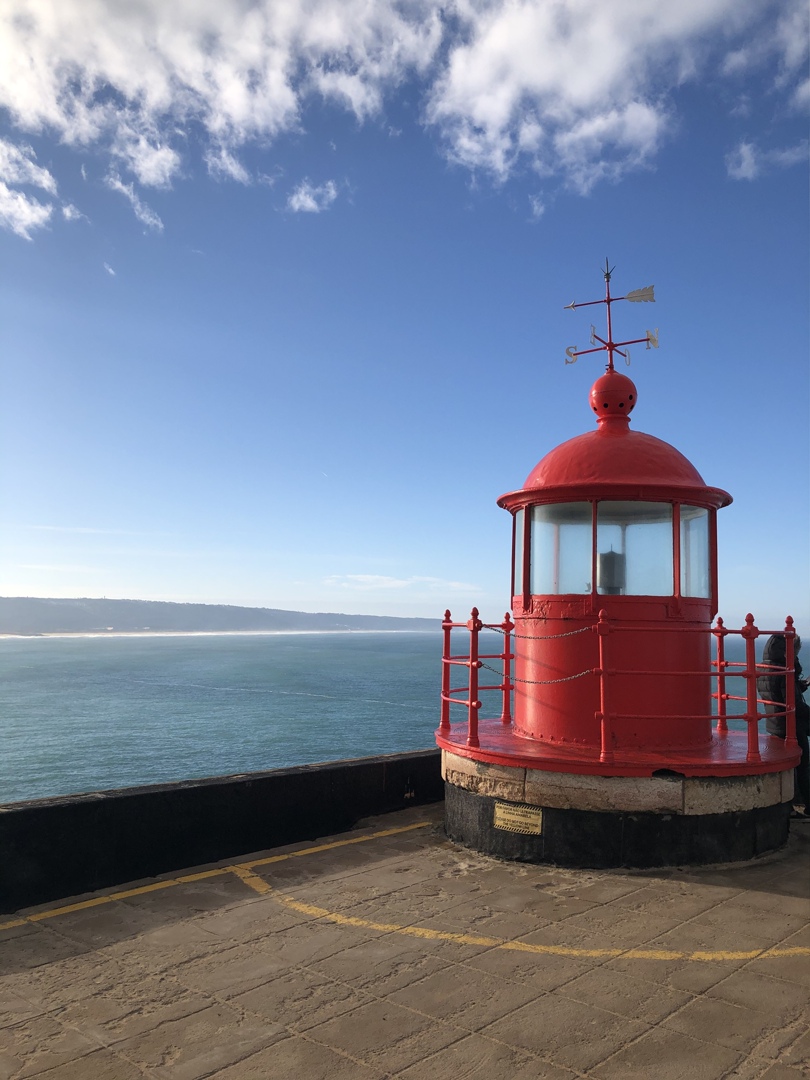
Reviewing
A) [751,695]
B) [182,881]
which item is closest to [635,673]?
[751,695]

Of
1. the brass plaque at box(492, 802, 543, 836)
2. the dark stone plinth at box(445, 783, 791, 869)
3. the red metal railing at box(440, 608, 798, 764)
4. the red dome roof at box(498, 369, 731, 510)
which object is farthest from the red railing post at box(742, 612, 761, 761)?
the brass plaque at box(492, 802, 543, 836)

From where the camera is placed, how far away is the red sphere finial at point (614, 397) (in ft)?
27.3

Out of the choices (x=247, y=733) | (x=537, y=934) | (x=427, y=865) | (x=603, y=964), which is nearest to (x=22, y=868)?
(x=427, y=865)

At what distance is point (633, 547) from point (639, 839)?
2647 millimetres

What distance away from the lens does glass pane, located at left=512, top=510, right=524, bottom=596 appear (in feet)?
26.6

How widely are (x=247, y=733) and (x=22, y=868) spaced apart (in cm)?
4442

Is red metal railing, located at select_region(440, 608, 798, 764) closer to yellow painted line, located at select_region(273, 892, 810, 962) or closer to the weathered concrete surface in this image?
the weathered concrete surface

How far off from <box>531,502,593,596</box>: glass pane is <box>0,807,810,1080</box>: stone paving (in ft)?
8.56

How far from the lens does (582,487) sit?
746 cm

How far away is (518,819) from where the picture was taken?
23.1 feet

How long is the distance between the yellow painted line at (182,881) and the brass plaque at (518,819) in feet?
3.96

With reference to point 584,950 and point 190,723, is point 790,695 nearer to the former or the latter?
point 584,950

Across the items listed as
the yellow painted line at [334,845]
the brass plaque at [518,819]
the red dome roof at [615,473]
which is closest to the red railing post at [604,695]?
the brass plaque at [518,819]

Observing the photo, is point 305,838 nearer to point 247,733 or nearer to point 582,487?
point 582,487
